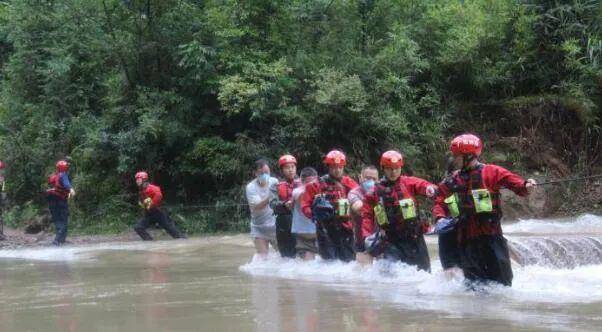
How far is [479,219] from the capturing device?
6.95 meters

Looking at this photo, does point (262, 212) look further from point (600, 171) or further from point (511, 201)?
point (600, 171)

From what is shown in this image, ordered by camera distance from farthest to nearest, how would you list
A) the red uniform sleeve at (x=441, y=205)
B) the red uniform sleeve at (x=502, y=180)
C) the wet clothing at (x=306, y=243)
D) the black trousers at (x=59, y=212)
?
the black trousers at (x=59, y=212), the wet clothing at (x=306, y=243), the red uniform sleeve at (x=441, y=205), the red uniform sleeve at (x=502, y=180)

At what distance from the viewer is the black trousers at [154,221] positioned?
17.3m

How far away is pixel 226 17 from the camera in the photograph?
18.7m

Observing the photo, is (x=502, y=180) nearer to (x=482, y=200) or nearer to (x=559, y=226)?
(x=482, y=200)

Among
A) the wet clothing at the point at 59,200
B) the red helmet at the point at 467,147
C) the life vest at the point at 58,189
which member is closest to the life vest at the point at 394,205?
the red helmet at the point at 467,147

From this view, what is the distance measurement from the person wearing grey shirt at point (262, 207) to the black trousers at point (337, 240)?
55.5 inches

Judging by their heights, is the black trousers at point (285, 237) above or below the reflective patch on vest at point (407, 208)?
below

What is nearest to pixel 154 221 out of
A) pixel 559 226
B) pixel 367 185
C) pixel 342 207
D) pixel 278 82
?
pixel 278 82

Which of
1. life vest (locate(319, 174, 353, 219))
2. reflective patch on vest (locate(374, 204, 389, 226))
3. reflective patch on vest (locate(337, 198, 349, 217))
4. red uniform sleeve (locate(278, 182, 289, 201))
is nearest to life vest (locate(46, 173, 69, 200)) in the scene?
red uniform sleeve (locate(278, 182, 289, 201))

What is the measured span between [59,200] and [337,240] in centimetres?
933

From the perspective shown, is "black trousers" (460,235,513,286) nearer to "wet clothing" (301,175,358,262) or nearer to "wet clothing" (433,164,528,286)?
"wet clothing" (433,164,528,286)

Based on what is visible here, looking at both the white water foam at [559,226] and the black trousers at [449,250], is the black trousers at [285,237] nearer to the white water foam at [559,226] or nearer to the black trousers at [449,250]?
the black trousers at [449,250]

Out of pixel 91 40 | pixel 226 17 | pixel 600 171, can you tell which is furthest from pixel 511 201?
pixel 91 40
